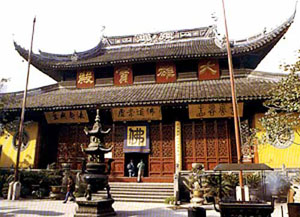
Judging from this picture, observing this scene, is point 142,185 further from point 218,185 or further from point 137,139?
point 218,185

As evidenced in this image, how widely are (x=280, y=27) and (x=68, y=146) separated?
13612 mm

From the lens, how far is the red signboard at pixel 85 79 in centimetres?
1659

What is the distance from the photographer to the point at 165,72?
15648 mm

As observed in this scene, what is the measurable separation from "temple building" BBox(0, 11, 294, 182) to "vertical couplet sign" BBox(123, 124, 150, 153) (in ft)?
0.18

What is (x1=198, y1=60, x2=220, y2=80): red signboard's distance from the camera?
14.9m

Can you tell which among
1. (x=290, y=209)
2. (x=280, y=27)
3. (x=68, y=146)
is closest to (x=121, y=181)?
(x=68, y=146)

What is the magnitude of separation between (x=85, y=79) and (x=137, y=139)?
234 inches

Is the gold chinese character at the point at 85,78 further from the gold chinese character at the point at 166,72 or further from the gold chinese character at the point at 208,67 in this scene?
the gold chinese character at the point at 208,67

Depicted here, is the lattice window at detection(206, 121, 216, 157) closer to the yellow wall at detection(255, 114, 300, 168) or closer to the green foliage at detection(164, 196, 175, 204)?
the yellow wall at detection(255, 114, 300, 168)

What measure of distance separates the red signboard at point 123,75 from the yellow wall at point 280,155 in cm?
858

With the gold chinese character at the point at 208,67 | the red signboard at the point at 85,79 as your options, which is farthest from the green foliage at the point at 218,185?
the red signboard at the point at 85,79

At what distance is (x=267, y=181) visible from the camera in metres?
10.5

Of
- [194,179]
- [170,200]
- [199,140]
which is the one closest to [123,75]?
[199,140]

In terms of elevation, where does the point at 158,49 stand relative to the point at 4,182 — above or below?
above
